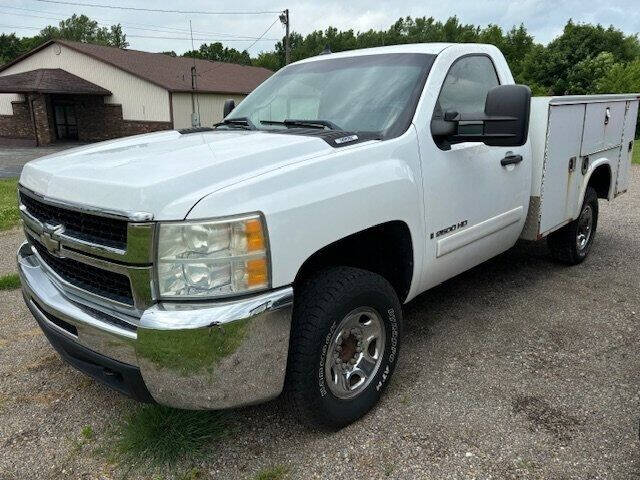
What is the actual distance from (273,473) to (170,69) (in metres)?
30.6

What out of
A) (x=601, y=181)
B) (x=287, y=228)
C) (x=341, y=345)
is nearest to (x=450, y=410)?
(x=341, y=345)

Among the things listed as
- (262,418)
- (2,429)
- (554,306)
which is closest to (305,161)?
(262,418)

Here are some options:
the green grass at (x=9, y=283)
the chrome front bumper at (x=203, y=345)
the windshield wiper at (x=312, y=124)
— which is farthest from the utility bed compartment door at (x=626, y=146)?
the green grass at (x=9, y=283)

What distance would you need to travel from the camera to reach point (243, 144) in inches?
105

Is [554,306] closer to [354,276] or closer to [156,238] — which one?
[354,276]

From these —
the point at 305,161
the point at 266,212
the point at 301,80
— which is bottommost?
the point at 266,212

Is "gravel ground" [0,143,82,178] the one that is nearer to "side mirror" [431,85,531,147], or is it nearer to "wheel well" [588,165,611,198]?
"wheel well" [588,165,611,198]

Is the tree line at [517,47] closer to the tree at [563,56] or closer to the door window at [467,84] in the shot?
the tree at [563,56]

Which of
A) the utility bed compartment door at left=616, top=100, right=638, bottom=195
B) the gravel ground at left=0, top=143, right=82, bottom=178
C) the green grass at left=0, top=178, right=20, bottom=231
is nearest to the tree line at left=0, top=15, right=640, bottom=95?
the gravel ground at left=0, top=143, right=82, bottom=178

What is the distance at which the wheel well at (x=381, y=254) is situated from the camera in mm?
2723

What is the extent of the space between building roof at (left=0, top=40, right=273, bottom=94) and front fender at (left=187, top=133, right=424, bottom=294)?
25735 mm

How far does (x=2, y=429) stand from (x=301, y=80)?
273 centimetres

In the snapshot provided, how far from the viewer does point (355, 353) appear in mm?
2699

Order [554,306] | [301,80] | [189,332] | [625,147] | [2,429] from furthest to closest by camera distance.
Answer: [625,147]
[554,306]
[301,80]
[2,429]
[189,332]
